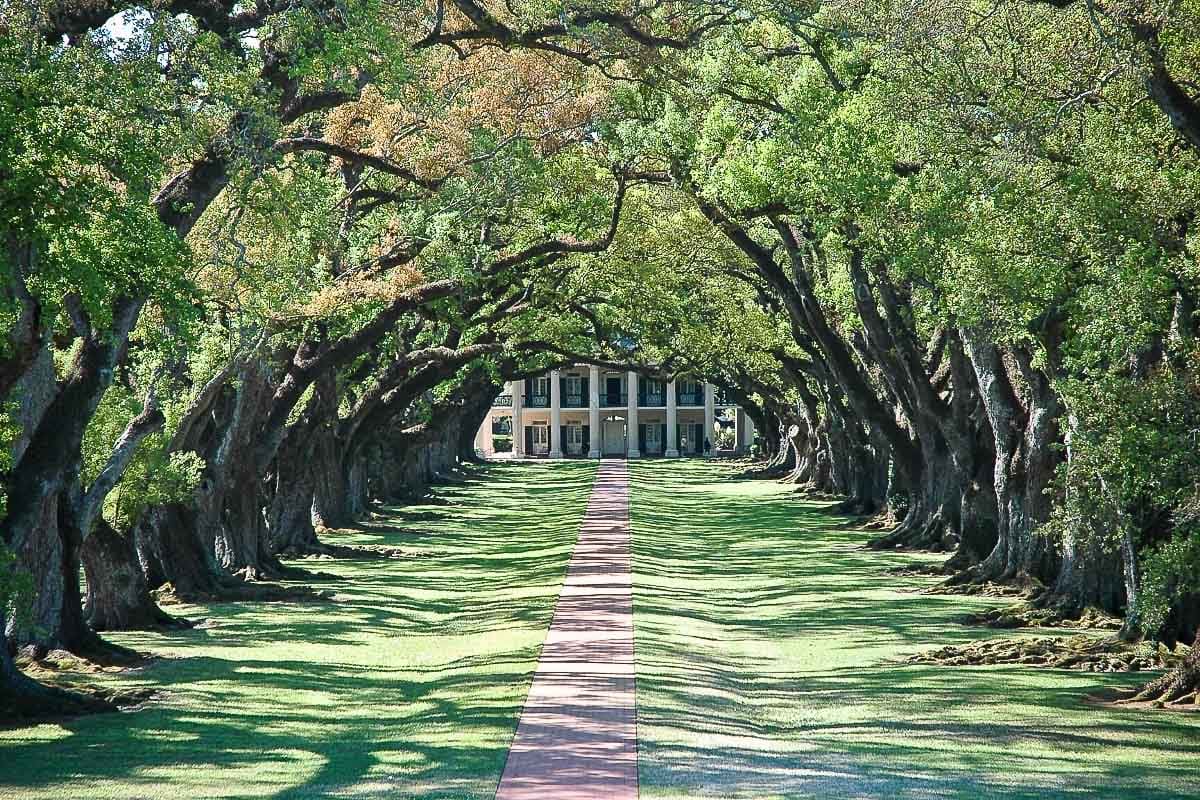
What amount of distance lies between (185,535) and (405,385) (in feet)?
48.8

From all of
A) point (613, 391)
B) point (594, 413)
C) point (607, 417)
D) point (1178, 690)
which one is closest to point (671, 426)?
point (607, 417)

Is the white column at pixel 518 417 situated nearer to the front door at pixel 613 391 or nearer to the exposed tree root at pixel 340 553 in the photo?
the front door at pixel 613 391

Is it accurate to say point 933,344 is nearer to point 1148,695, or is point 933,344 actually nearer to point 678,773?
point 1148,695

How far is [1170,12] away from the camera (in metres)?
11.4

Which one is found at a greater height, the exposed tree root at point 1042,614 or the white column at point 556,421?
the white column at point 556,421

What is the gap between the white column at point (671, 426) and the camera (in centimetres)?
10694

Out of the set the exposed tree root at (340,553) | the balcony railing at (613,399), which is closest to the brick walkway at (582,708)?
the exposed tree root at (340,553)

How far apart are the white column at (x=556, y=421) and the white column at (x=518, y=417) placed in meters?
2.12

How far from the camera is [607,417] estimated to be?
358 feet

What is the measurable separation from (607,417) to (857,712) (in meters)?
94.5

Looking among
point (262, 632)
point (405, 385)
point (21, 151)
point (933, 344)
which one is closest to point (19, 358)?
point (21, 151)

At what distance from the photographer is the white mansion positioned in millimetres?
107188

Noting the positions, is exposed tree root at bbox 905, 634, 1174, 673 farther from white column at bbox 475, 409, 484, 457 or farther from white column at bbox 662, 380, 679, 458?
white column at bbox 475, 409, 484, 457

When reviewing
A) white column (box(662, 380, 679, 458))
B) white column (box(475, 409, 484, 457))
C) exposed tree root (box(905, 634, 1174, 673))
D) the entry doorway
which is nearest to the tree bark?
exposed tree root (box(905, 634, 1174, 673))
